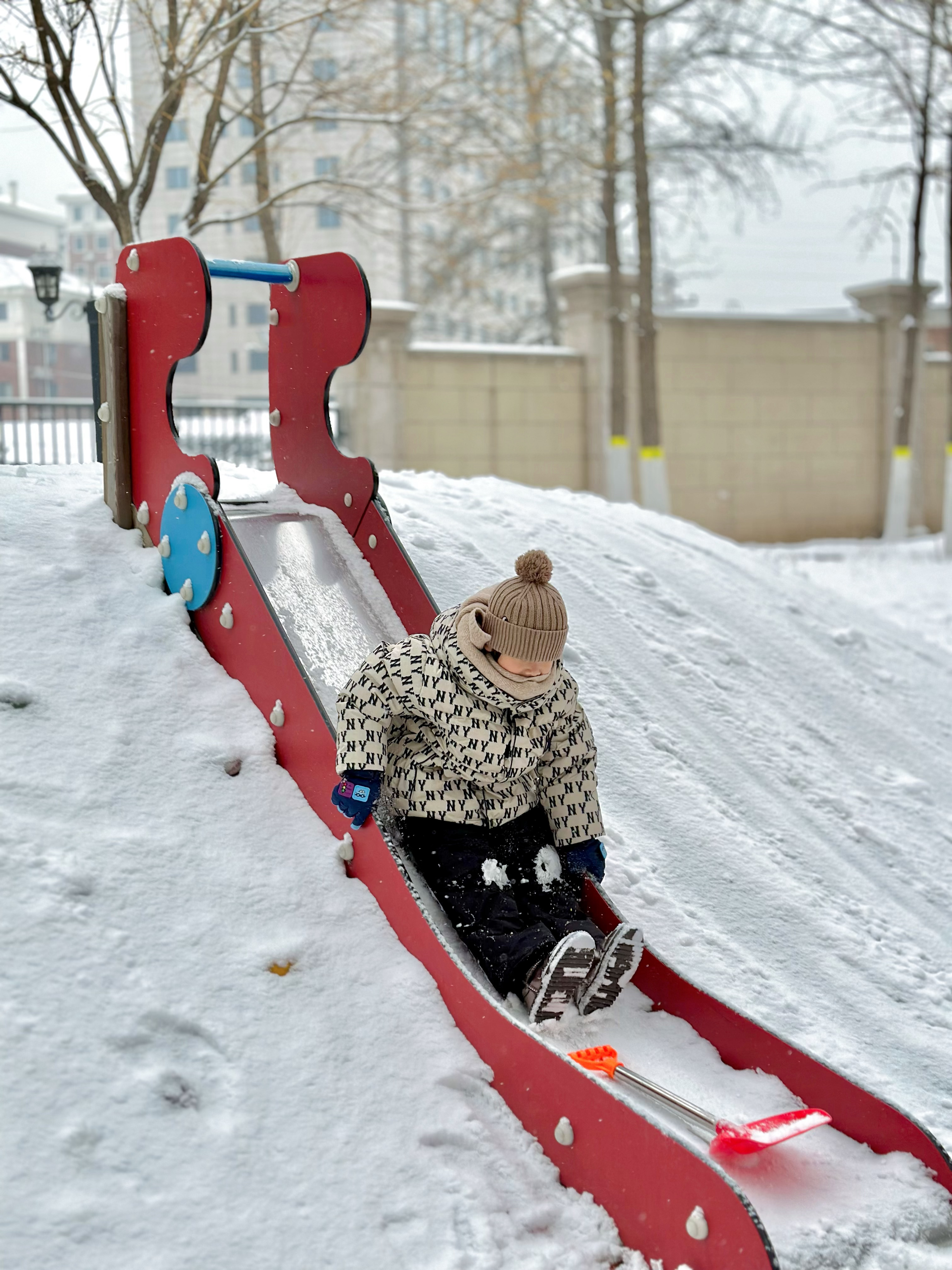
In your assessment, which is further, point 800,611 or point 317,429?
point 800,611

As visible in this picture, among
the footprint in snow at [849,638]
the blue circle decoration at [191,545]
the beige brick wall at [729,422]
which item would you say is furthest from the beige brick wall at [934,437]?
the blue circle decoration at [191,545]

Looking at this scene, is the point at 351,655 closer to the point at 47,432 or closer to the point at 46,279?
the point at 46,279

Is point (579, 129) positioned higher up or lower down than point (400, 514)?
higher up

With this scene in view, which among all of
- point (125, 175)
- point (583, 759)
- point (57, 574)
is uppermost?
point (125, 175)

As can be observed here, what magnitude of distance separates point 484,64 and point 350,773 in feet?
61.9

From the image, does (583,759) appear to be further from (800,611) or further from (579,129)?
(579,129)

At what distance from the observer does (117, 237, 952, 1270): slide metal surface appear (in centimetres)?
204

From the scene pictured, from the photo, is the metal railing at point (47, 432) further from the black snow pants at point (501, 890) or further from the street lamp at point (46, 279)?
the black snow pants at point (501, 890)

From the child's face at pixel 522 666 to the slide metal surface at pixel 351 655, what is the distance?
491mm

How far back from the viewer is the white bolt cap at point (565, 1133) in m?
2.16

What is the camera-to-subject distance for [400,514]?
4867 mm

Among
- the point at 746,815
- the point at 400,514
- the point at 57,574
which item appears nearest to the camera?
the point at 57,574

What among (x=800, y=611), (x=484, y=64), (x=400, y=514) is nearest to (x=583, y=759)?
(x=400, y=514)

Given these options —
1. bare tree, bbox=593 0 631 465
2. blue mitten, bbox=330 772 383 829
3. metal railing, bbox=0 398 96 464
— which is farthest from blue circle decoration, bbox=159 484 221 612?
bare tree, bbox=593 0 631 465
